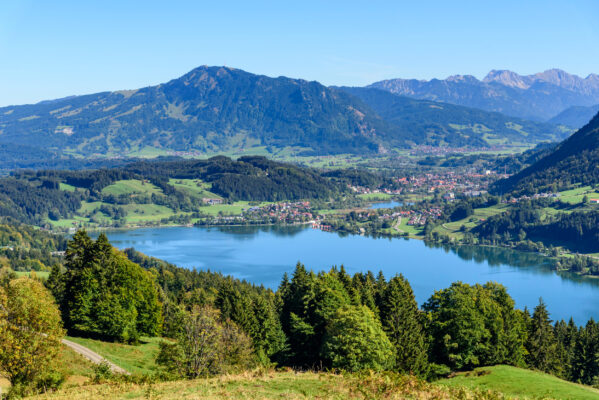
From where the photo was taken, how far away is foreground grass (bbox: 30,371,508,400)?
17.8 m

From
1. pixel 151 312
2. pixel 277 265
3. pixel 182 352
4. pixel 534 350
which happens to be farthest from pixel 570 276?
pixel 182 352

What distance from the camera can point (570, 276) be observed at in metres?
108

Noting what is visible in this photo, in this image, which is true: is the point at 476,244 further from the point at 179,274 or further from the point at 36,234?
the point at 36,234

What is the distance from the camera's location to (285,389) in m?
19.1

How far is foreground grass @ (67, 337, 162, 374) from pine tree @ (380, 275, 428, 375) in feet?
50.2

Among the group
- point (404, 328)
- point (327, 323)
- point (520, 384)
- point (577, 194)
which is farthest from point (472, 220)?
point (520, 384)

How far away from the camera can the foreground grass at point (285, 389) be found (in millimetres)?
17781

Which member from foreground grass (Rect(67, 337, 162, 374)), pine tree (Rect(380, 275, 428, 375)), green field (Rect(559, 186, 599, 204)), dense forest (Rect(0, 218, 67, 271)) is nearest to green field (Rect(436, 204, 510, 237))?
green field (Rect(559, 186, 599, 204))

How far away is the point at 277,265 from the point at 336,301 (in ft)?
269

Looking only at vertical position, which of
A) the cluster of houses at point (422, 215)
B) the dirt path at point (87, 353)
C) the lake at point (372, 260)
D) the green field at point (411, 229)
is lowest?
the lake at point (372, 260)

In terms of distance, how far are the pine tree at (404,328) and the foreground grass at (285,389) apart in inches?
478

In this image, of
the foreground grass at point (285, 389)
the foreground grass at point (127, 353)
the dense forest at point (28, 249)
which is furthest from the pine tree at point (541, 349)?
the dense forest at point (28, 249)

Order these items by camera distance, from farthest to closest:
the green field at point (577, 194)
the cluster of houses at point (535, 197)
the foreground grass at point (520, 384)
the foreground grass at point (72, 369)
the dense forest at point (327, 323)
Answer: the cluster of houses at point (535, 197)
the green field at point (577, 194)
the dense forest at point (327, 323)
the foreground grass at point (520, 384)
the foreground grass at point (72, 369)

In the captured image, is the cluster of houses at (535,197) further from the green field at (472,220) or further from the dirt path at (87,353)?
the dirt path at (87,353)
